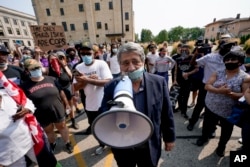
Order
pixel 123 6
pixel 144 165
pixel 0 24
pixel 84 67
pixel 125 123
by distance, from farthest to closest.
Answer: pixel 0 24 < pixel 123 6 < pixel 84 67 < pixel 144 165 < pixel 125 123

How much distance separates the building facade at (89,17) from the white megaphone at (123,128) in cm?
3510

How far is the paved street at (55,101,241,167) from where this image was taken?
2656mm

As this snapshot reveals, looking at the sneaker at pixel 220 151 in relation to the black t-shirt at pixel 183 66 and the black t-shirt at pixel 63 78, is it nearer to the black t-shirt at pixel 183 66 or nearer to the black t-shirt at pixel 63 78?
the black t-shirt at pixel 183 66

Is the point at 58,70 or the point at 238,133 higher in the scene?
the point at 58,70

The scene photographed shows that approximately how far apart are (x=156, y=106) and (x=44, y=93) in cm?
195

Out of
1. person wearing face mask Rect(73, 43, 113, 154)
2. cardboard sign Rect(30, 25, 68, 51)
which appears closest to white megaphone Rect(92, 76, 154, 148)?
person wearing face mask Rect(73, 43, 113, 154)

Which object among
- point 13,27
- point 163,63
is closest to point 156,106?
point 163,63

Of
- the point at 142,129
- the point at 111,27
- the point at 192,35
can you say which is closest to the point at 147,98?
the point at 142,129

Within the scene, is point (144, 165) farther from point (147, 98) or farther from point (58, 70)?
point (58, 70)

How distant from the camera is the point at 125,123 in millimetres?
1058

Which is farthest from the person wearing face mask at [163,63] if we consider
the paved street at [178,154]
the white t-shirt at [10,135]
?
the white t-shirt at [10,135]

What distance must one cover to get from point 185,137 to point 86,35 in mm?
37442

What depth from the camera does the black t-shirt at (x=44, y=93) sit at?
7.82 feet

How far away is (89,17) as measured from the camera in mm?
35250
